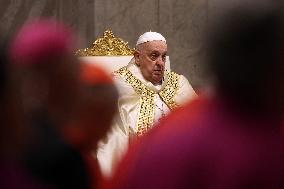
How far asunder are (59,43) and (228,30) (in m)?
0.32

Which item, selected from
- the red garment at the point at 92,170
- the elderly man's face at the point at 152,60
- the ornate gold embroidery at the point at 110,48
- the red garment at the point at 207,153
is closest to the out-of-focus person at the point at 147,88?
the elderly man's face at the point at 152,60

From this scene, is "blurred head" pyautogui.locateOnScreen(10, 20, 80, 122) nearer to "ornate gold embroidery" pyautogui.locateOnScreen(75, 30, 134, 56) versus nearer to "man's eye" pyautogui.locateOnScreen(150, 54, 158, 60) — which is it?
"man's eye" pyautogui.locateOnScreen(150, 54, 158, 60)

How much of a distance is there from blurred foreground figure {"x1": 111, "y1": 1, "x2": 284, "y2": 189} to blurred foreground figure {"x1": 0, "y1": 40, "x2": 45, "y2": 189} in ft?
0.64

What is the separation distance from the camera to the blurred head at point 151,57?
5.32 m

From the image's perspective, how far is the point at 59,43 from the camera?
1561mm

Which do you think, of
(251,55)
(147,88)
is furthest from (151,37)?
(251,55)

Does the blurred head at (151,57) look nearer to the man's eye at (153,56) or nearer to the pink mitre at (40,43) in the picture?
the man's eye at (153,56)

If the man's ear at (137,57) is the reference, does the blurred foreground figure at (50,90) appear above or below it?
below

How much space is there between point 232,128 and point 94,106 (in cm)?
25

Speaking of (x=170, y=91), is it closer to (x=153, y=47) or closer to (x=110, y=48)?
(x=153, y=47)

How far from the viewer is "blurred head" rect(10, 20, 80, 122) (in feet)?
5.02

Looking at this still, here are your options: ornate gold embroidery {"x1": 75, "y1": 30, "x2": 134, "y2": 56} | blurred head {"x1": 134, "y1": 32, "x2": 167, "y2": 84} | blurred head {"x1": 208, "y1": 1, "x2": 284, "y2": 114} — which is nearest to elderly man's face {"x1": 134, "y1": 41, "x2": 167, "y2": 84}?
blurred head {"x1": 134, "y1": 32, "x2": 167, "y2": 84}

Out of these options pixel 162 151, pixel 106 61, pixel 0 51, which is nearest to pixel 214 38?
pixel 162 151

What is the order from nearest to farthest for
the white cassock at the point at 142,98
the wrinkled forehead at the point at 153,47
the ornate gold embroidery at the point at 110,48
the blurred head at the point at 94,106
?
the blurred head at the point at 94,106, the white cassock at the point at 142,98, the wrinkled forehead at the point at 153,47, the ornate gold embroidery at the point at 110,48
